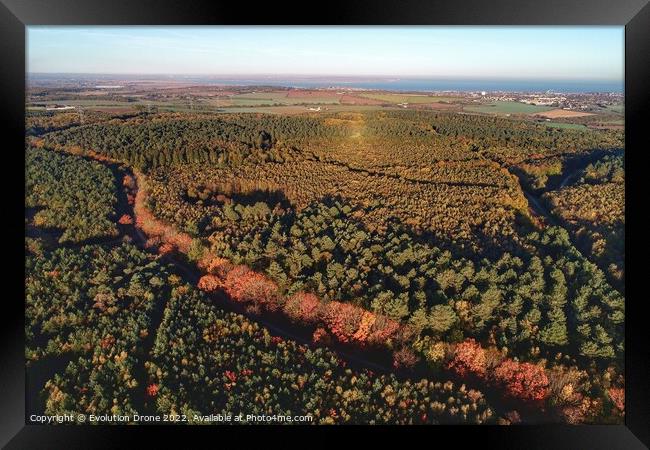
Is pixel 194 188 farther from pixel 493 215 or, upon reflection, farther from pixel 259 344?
pixel 493 215

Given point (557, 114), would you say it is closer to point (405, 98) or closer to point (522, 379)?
point (405, 98)

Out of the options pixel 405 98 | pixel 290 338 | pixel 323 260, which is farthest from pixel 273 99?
pixel 290 338

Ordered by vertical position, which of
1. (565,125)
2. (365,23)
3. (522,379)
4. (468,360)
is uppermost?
(365,23)

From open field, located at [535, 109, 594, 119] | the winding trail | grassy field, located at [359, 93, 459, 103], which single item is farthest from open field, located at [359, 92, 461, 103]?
the winding trail

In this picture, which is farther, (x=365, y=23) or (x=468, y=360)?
(x=468, y=360)

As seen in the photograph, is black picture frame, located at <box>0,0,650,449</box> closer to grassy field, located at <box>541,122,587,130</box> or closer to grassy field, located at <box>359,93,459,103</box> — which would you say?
grassy field, located at <box>359,93,459,103</box>
